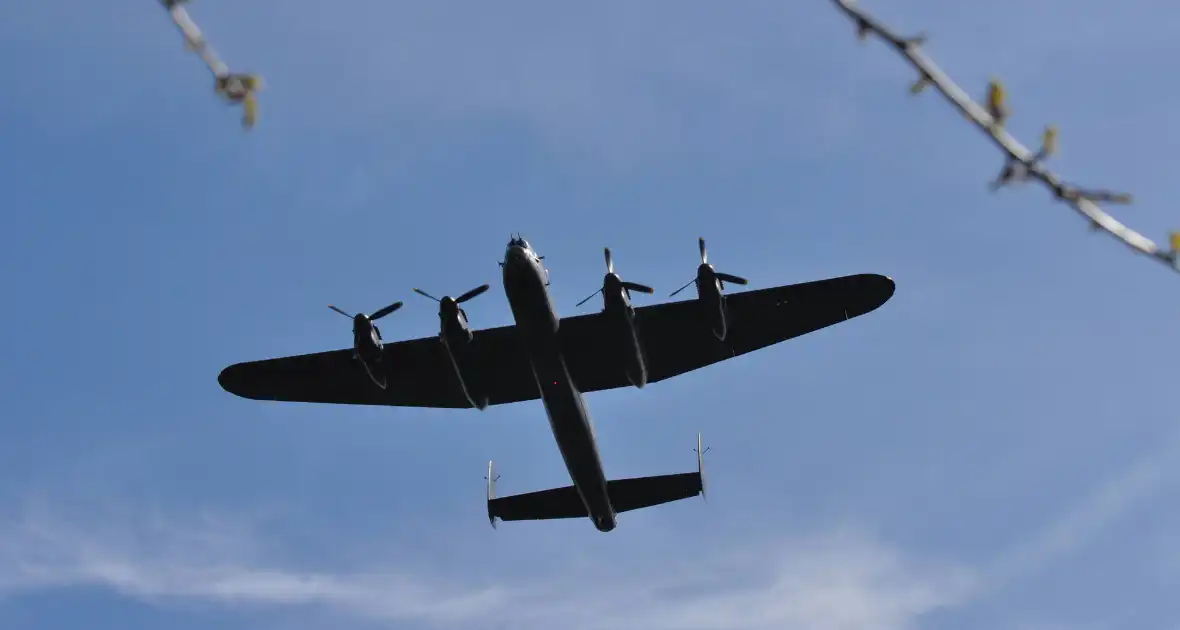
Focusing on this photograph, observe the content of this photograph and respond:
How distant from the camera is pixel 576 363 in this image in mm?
36938

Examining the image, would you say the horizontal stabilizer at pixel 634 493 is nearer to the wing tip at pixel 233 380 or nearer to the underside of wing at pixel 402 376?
the underside of wing at pixel 402 376

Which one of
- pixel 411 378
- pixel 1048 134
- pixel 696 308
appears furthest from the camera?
Answer: pixel 411 378

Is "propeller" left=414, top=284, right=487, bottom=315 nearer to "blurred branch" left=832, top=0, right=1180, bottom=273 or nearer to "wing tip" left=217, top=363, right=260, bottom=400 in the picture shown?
"wing tip" left=217, top=363, right=260, bottom=400

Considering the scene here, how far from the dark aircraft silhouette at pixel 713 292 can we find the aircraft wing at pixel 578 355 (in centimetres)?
187

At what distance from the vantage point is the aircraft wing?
119 feet

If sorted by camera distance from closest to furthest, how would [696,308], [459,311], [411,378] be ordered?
[459,311]
[696,308]
[411,378]

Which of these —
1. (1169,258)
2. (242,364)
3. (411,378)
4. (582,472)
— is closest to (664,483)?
(582,472)

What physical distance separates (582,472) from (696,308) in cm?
666

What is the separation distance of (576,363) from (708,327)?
479cm

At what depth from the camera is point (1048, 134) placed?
4754 mm

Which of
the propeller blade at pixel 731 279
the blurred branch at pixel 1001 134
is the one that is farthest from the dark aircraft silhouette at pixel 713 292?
the blurred branch at pixel 1001 134

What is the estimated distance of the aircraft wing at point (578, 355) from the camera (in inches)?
1427

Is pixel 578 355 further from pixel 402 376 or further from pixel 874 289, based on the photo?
pixel 874 289

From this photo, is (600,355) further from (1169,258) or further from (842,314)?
(1169,258)
